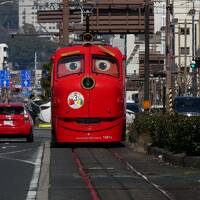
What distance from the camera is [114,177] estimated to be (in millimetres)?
17703

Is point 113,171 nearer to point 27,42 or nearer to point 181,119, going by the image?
point 181,119

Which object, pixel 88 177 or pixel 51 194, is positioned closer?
pixel 51 194

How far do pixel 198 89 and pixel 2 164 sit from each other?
57293 millimetres

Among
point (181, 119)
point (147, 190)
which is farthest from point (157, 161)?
point (147, 190)

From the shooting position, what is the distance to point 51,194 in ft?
48.7

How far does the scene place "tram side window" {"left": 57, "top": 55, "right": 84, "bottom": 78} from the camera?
29.4 m

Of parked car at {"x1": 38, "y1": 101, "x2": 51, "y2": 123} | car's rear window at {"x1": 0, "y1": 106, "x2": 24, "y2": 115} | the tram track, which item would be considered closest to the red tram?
the tram track

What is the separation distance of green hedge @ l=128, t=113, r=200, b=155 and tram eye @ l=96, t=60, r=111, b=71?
11.3 feet

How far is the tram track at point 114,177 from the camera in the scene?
14648 millimetres

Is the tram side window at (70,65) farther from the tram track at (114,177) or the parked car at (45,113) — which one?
the parked car at (45,113)

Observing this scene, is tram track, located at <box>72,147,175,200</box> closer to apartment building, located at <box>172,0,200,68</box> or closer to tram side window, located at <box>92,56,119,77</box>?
tram side window, located at <box>92,56,119,77</box>

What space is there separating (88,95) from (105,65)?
1557mm

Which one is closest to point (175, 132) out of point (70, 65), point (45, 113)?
point (70, 65)

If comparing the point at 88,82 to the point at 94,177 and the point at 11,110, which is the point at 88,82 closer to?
the point at 11,110
